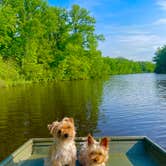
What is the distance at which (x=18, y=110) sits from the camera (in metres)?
32.1

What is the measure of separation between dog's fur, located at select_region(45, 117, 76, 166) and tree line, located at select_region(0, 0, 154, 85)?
56.3 meters

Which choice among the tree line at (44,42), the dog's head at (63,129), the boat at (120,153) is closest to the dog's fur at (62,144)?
the dog's head at (63,129)

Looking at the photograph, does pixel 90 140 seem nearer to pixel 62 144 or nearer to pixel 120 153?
pixel 62 144

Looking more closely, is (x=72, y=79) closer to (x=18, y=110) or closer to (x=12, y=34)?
(x=12, y=34)

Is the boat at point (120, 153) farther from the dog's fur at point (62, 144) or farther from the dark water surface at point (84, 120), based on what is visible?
the dark water surface at point (84, 120)

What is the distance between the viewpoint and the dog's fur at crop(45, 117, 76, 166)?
827 centimetres

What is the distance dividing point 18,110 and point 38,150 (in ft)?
68.7

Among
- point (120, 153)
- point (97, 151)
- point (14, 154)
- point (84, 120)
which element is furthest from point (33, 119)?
point (97, 151)

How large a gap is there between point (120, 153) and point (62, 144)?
10.5ft

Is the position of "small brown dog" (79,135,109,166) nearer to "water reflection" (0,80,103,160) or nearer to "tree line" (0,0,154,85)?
"water reflection" (0,80,103,160)

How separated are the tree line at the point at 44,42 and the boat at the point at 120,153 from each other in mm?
53463

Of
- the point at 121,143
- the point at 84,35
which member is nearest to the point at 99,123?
the point at 121,143

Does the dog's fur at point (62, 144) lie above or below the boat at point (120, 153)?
above

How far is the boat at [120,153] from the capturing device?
10.2m
